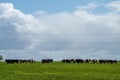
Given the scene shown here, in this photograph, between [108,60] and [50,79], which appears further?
[108,60]

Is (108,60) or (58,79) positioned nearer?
(58,79)

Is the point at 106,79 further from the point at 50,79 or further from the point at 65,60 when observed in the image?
the point at 65,60

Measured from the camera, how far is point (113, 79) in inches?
2122

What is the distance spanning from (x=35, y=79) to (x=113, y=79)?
10481 millimetres

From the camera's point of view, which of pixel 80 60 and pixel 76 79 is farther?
pixel 80 60

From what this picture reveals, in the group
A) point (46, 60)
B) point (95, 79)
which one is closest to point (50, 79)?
point (95, 79)

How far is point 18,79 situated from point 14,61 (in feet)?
306

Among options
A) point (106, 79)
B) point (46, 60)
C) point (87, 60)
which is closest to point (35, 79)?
point (106, 79)

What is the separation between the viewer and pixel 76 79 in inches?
2084

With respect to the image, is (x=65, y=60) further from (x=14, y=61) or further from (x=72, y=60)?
(x=14, y=61)

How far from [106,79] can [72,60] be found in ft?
317

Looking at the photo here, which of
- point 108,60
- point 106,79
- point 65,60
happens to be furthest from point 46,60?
point 106,79

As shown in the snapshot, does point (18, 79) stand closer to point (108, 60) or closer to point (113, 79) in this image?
point (113, 79)

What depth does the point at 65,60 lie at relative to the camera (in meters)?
150
